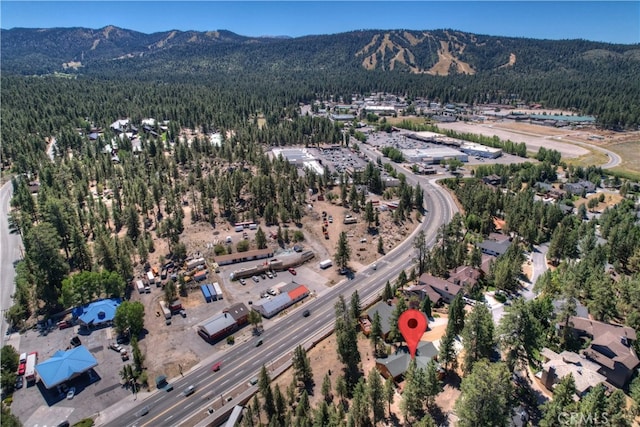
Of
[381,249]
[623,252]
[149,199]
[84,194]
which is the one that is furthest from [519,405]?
[84,194]

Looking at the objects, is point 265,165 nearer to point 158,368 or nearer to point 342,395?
point 158,368

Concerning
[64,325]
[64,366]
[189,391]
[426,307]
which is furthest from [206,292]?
[426,307]

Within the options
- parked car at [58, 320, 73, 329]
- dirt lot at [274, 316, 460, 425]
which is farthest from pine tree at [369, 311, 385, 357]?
parked car at [58, 320, 73, 329]

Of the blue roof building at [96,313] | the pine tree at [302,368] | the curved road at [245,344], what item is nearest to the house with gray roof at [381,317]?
the curved road at [245,344]

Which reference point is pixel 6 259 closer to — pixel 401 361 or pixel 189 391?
pixel 189 391

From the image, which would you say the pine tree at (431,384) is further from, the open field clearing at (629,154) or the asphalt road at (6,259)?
the open field clearing at (629,154)

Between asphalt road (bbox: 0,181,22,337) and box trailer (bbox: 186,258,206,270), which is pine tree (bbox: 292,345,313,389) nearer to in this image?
box trailer (bbox: 186,258,206,270)
